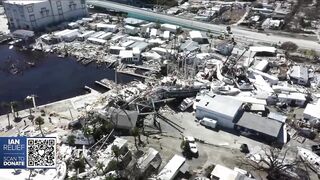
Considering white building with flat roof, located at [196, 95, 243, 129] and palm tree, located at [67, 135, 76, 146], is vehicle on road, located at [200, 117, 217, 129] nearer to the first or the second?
white building with flat roof, located at [196, 95, 243, 129]

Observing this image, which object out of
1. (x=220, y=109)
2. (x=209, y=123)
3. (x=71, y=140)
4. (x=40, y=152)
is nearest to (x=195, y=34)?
(x=220, y=109)

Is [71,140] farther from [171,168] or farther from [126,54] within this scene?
[126,54]

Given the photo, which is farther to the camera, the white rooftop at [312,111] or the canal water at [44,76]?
the canal water at [44,76]

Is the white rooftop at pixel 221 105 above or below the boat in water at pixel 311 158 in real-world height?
above

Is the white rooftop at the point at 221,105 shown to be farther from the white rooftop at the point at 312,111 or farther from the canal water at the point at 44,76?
the canal water at the point at 44,76

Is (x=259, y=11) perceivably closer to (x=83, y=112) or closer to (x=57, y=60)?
(x=57, y=60)

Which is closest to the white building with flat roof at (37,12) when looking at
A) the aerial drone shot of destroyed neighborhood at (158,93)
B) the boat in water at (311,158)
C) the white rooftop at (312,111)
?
the aerial drone shot of destroyed neighborhood at (158,93)
